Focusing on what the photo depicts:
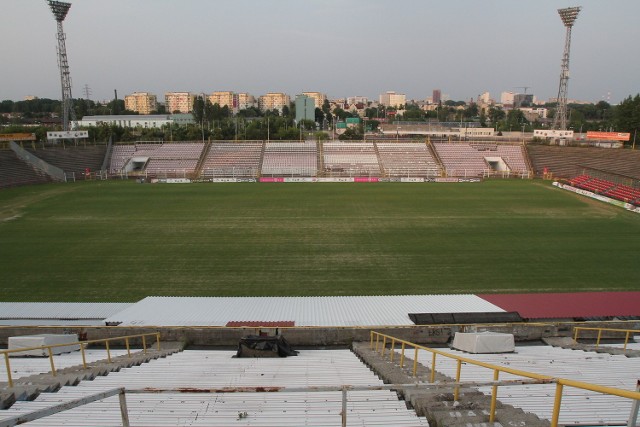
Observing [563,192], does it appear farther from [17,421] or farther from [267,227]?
[17,421]

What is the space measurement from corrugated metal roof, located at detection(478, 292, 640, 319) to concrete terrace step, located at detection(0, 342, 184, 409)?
11.3 meters

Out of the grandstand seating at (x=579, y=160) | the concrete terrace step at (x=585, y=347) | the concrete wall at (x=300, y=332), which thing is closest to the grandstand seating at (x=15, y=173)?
the concrete wall at (x=300, y=332)

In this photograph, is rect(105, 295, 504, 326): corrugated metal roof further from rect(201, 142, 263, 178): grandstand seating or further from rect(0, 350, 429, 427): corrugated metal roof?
rect(201, 142, 263, 178): grandstand seating

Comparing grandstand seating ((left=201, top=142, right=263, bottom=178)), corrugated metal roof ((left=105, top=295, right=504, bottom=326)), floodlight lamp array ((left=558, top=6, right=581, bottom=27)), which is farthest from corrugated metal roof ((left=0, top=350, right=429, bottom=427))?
floodlight lamp array ((left=558, top=6, right=581, bottom=27))

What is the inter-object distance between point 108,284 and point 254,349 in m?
10.9

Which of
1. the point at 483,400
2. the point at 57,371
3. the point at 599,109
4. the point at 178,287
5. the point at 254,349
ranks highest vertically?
the point at 599,109

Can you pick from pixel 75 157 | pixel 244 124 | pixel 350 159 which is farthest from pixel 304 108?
pixel 75 157

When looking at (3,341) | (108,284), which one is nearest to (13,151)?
(108,284)

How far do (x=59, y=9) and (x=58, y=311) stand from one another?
61529 mm

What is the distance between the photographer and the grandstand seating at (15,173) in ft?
149

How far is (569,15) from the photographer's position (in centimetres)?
6588

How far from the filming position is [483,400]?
5.61 meters

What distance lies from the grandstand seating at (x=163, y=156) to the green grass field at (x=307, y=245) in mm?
17512

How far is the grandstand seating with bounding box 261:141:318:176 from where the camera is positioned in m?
57.2
